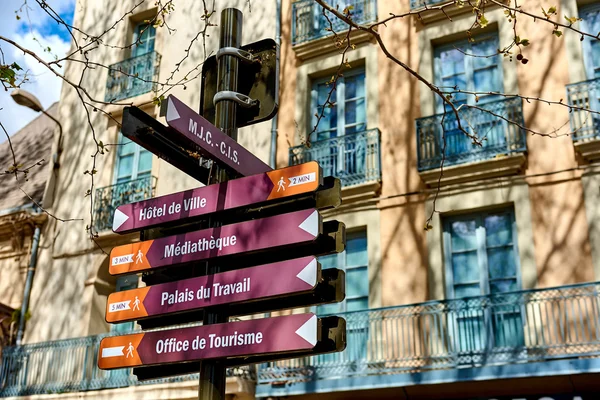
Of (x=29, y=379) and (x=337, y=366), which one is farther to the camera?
(x=29, y=379)

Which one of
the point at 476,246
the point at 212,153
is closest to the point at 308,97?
the point at 476,246

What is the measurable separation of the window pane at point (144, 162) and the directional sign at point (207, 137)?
12.9 meters

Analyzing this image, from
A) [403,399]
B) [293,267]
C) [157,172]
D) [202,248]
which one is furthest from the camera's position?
[157,172]

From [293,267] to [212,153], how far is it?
0.89 metres

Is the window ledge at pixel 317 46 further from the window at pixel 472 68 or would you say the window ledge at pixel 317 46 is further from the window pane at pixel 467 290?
the window pane at pixel 467 290

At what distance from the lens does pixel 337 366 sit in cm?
1339

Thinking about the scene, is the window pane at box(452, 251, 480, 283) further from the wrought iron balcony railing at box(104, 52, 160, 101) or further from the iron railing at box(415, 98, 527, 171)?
the wrought iron balcony railing at box(104, 52, 160, 101)

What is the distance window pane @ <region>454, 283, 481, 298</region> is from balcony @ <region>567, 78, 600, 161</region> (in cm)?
286

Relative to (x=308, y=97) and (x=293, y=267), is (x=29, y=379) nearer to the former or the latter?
(x=308, y=97)

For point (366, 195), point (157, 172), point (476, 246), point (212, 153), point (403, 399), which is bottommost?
point (403, 399)

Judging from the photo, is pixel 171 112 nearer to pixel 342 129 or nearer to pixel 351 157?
pixel 351 157

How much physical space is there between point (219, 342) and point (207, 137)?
4.15ft

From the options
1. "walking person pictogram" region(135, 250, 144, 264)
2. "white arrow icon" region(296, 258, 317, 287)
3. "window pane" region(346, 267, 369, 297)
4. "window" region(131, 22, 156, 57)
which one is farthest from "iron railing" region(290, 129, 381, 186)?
"white arrow icon" region(296, 258, 317, 287)

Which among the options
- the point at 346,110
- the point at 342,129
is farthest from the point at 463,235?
the point at 346,110
